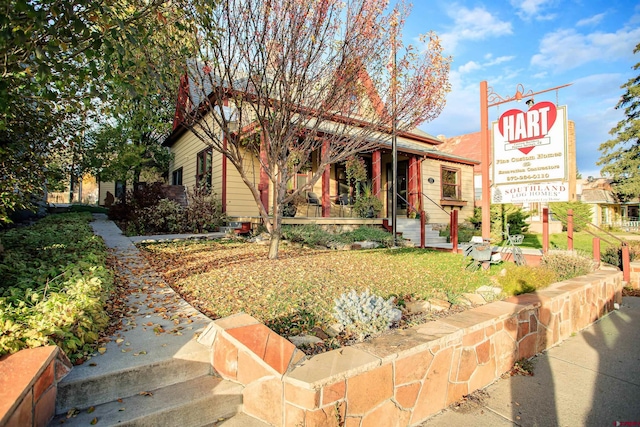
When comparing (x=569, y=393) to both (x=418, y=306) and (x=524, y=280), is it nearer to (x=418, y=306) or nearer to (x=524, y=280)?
(x=418, y=306)

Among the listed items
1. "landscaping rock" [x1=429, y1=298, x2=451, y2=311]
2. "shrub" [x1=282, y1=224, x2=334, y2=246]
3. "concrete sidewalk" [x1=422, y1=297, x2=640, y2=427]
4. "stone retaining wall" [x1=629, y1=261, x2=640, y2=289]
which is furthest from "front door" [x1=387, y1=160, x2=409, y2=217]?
"concrete sidewalk" [x1=422, y1=297, x2=640, y2=427]

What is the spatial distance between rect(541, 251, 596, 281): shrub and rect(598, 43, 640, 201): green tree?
76.4 ft

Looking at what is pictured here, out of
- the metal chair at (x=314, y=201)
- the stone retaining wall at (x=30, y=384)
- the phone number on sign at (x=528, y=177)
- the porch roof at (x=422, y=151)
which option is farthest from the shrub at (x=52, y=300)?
the porch roof at (x=422, y=151)

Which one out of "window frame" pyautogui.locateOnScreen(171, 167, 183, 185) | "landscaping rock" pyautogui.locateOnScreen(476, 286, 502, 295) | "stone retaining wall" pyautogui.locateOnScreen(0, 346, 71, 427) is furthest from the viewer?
"window frame" pyautogui.locateOnScreen(171, 167, 183, 185)

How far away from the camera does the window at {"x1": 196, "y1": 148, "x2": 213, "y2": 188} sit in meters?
12.0

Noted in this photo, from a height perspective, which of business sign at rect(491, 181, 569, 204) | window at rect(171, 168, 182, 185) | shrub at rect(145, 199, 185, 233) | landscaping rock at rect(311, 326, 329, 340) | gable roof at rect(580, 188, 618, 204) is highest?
window at rect(171, 168, 182, 185)

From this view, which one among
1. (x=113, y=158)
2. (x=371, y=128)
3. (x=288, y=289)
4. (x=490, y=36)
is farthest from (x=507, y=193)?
(x=113, y=158)

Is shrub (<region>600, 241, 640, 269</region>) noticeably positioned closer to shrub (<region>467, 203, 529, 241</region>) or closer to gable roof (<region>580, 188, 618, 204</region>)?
shrub (<region>467, 203, 529, 241</region>)

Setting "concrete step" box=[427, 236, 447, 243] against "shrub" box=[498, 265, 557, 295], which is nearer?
"shrub" box=[498, 265, 557, 295]

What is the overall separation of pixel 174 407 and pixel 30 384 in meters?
0.75

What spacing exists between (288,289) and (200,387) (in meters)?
1.96

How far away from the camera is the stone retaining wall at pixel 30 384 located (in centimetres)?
159

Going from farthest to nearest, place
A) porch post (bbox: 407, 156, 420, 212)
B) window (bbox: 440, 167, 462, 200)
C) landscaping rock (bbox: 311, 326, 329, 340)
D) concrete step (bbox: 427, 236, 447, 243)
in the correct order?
window (bbox: 440, 167, 462, 200)
porch post (bbox: 407, 156, 420, 212)
concrete step (bbox: 427, 236, 447, 243)
landscaping rock (bbox: 311, 326, 329, 340)

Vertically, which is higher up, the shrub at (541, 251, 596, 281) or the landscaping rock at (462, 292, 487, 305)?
the shrub at (541, 251, 596, 281)
